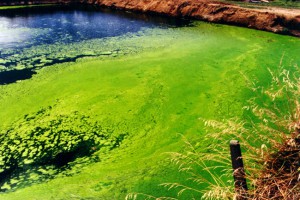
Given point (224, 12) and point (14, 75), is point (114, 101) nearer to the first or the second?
point (14, 75)

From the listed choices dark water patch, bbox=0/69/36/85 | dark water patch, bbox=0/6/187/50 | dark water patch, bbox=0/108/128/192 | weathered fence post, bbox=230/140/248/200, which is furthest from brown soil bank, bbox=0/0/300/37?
weathered fence post, bbox=230/140/248/200

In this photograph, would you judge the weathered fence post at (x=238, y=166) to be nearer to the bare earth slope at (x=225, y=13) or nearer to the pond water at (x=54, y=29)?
the pond water at (x=54, y=29)

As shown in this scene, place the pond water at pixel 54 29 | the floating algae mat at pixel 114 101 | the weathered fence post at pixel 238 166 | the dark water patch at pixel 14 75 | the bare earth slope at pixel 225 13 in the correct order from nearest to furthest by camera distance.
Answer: the weathered fence post at pixel 238 166 → the floating algae mat at pixel 114 101 → the dark water patch at pixel 14 75 → the pond water at pixel 54 29 → the bare earth slope at pixel 225 13

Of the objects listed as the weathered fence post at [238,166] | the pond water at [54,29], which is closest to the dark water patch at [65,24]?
the pond water at [54,29]

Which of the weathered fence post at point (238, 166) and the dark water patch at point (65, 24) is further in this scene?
the dark water patch at point (65, 24)

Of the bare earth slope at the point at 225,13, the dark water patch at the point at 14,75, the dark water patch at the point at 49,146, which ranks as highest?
the bare earth slope at the point at 225,13

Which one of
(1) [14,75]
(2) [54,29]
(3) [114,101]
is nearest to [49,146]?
(3) [114,101]
